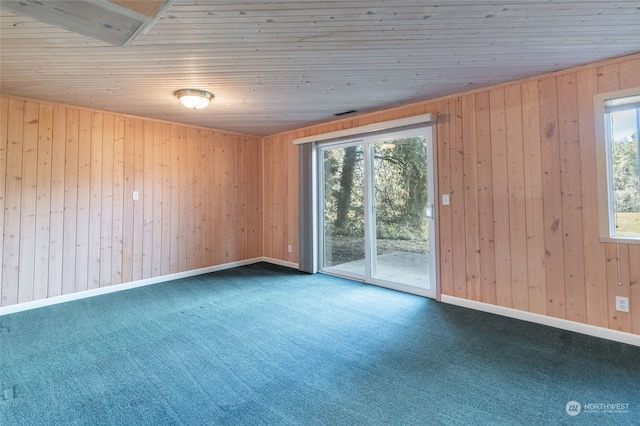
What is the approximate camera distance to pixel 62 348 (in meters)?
2.38

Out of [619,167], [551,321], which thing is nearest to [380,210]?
[551,321]

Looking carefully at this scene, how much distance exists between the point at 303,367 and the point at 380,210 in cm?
242

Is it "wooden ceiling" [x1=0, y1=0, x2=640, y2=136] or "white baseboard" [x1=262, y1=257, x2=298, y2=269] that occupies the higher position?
"wooden ceiling" [x1=0, y1=0, x2=640, y2=136]

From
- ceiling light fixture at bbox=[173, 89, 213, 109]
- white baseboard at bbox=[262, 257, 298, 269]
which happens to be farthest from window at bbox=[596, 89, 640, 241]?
white baseboard at bbox=[262, 257, 298, 269]

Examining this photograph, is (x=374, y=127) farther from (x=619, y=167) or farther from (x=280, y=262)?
(x=280, y=262)

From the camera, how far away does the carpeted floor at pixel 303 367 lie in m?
1.65

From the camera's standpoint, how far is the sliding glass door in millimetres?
3588

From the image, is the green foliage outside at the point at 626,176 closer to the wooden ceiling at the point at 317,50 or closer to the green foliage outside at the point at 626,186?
the green foliage outside at the point at 626,186

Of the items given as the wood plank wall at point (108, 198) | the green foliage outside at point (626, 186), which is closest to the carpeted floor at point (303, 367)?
the wood plank wall at point (108, 198)

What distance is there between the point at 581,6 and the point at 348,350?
2.71 metres

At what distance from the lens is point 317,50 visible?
2203 mm

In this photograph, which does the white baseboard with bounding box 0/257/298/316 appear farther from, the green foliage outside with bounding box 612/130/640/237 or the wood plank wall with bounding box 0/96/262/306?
the green foliage outside with bounding box 612/130/640/237

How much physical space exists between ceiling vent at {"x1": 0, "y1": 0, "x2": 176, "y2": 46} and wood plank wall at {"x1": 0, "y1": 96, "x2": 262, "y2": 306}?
2215mm

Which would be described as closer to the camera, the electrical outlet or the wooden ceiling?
the wooden ceiling
